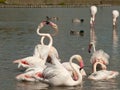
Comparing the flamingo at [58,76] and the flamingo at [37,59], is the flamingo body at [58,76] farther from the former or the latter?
the flamingo at [37,59]

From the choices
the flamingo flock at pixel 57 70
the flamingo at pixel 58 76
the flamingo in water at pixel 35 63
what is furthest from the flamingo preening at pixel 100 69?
the flamingo in water at pixel 35 63

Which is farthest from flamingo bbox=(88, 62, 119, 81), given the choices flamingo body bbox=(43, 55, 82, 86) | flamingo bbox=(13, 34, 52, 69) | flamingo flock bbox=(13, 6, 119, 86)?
flamingo bbox=(13, 34, 52, 69)

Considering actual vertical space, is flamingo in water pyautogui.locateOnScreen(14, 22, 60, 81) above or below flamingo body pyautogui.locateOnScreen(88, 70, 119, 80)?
above

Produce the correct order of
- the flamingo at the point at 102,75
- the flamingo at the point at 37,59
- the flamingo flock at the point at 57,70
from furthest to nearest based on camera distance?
the flamingo at the point at 37,59 < the flamingo at the point at 102,75 < the flamingo flock at the point at 57,70

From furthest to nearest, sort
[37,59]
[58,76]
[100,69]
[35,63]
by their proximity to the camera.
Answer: [100,69]
[37,59]
[35,63]
[58,76]

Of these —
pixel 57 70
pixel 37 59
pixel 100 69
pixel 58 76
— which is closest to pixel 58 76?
pixel 58 76

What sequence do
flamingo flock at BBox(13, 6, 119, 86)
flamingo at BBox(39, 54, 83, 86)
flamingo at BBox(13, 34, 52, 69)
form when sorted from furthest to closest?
flamingo at BBox(13, 34, 52, 69), flamingo flock at BBox(13, 6, 119, 86), flamingo at BBox(39, 54, 83, 86)

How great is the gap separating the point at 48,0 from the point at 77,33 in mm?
91193

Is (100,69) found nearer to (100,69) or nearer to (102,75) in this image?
(100,69)

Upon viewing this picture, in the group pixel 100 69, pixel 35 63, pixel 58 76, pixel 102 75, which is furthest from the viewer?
pixel 100 69

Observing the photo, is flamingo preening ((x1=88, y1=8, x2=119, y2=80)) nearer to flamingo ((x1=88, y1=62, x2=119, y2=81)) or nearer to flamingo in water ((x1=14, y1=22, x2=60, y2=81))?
flamingo ((x1=88, y1=62, x2=119, y2=81))

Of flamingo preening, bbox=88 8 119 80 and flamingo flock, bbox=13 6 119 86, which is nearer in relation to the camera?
flamingo flock, bbox=13 6 119 86

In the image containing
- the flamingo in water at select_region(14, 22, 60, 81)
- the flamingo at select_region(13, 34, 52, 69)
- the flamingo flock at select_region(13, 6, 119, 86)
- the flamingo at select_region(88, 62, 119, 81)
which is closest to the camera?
the flamingo flock at select_region(13, 6, 119, 86)

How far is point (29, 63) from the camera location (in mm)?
17500
